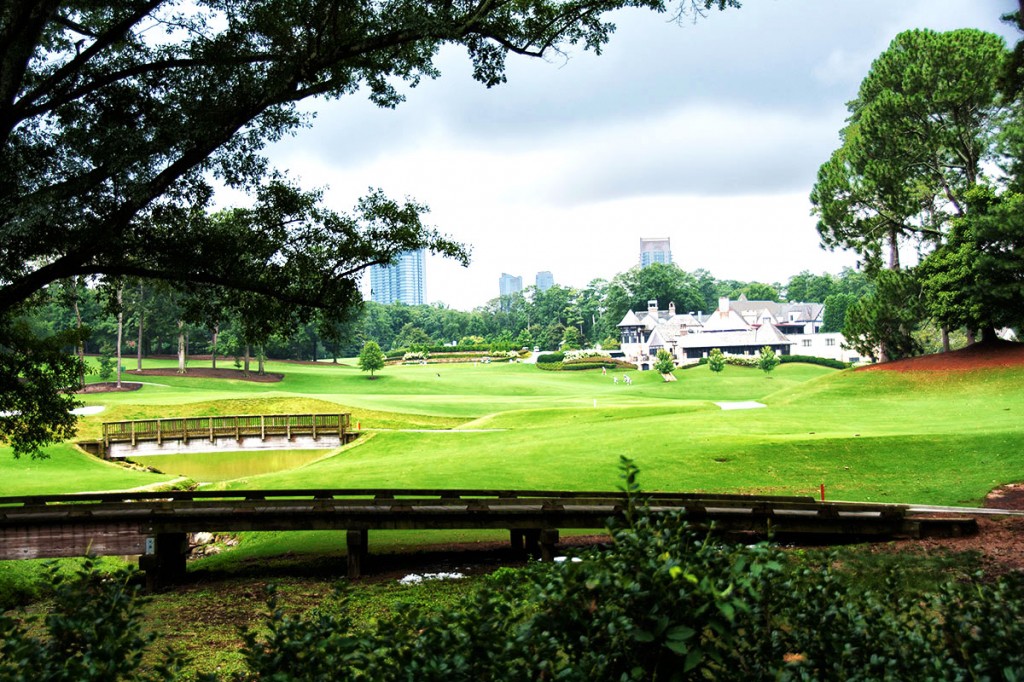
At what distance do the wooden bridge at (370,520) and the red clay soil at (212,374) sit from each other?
1994 inches

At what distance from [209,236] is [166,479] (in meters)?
16.9

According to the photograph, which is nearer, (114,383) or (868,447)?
(868,447)

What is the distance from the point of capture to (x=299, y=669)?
3932 millimetres

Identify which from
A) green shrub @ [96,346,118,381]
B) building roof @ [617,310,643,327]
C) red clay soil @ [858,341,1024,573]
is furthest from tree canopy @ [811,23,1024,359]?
green shrub @ [96,346,118,381]

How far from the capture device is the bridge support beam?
13703 millimetres

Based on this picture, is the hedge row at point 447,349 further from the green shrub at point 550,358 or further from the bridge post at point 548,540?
the bridge post at point 548,540

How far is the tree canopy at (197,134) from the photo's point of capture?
13.1 meters

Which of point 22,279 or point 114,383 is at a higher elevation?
point 22,279

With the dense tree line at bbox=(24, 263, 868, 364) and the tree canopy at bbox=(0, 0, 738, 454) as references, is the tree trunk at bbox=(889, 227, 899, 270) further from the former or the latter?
the dense tree line at bbox=(24, 263, 868, 364)

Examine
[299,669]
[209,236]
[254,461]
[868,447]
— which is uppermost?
[209,236]

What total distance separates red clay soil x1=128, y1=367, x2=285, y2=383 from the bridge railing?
27.4 metres

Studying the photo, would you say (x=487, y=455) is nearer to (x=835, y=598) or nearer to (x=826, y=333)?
(x=835, y=598)

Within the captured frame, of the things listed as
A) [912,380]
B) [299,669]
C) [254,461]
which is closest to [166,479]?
[254,461]

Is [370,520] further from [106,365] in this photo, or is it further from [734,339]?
[734,339]
